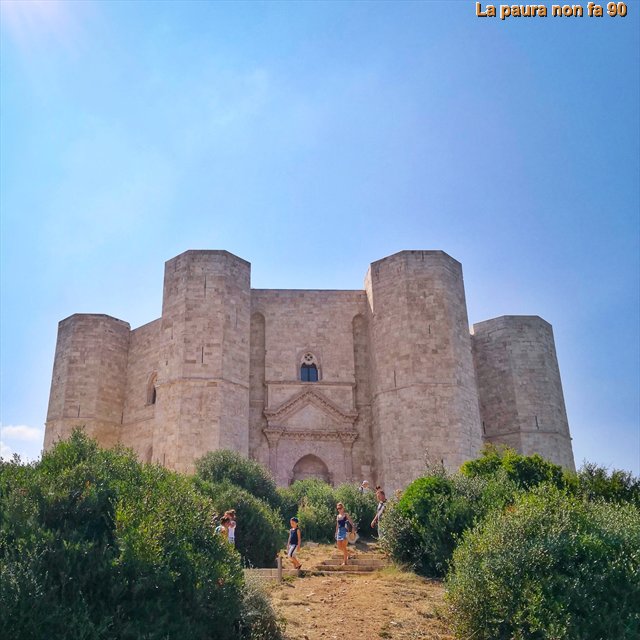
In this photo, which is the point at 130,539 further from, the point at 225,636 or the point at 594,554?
the point at 594,554

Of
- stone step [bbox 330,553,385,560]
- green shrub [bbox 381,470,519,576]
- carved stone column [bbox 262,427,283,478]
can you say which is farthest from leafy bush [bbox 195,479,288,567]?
carved stone column [bbox 262,427,283,478]

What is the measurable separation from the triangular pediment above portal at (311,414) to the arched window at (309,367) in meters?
0.82

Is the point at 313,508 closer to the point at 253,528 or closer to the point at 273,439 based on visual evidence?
the point at 253,528

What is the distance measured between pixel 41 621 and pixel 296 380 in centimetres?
1650

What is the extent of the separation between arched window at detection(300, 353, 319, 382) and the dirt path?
12024 millimetres

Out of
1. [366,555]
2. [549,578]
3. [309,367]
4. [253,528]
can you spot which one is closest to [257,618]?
[549,578]

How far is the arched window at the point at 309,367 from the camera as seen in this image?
21.9m

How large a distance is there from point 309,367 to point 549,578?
15.8m

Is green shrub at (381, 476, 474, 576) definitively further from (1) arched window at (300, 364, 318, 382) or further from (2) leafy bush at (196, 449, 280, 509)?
(1) arched window at (300, 364, 318, 382)

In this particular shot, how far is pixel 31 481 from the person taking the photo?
20.6 ft

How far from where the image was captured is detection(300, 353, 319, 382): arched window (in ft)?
71.9

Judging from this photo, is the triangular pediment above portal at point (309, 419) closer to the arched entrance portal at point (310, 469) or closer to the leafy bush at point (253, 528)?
the arched entrance portal at point (310, 469)

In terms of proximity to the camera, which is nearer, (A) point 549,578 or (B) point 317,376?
(A) point 549,578

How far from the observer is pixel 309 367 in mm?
22031
